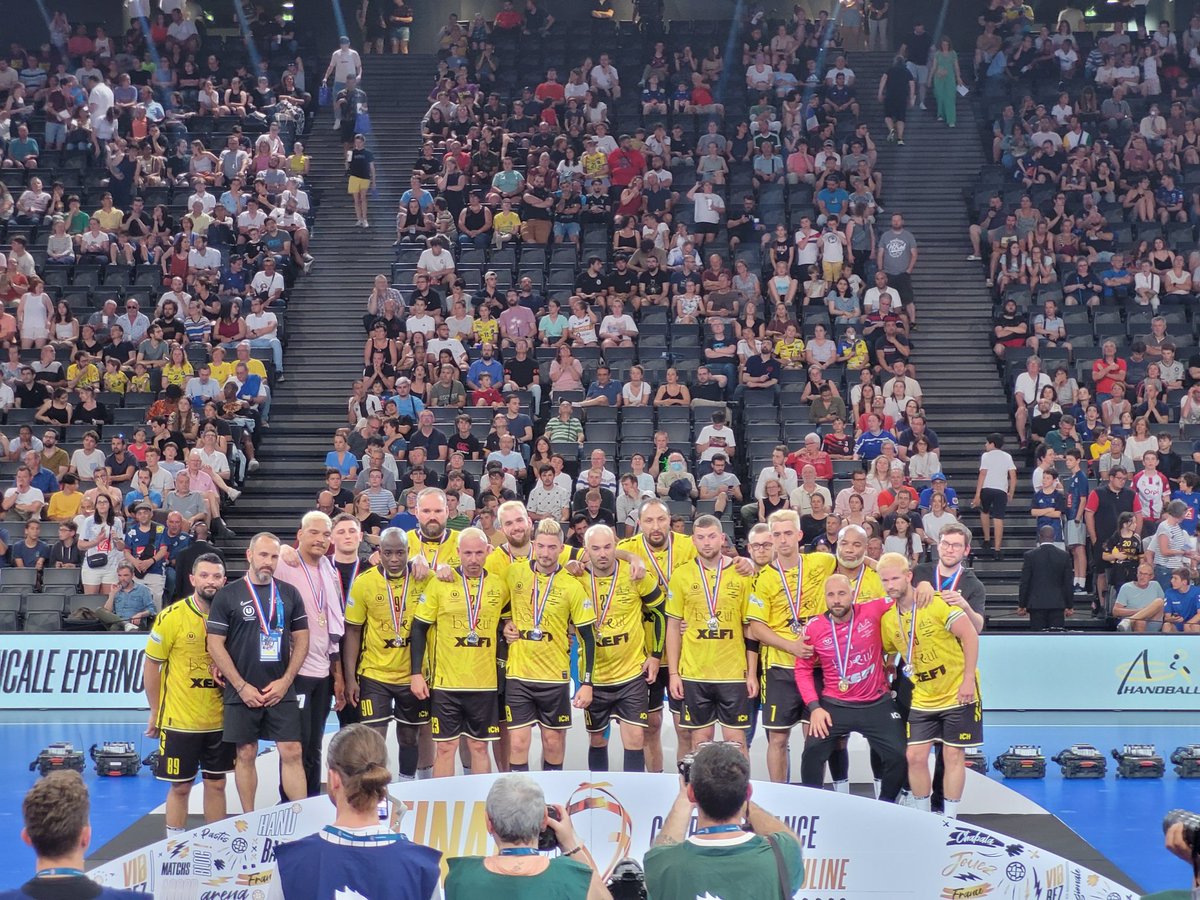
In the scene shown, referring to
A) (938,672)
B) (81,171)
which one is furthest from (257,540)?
(81,171)

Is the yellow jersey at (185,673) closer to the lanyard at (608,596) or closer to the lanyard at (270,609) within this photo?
the lanyard at (270,609)

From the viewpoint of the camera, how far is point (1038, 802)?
445 inches

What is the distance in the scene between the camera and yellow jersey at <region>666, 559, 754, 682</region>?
10141 mm

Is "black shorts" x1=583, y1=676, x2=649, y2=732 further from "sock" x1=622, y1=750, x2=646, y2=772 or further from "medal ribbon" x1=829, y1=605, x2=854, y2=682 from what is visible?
"medal ribbon" x1=829, y1=605, x2=854, y2=682

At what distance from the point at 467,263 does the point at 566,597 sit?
40.5 feet

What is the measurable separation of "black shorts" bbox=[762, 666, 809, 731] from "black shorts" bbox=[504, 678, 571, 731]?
55.5 inches

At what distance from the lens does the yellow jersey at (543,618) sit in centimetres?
999

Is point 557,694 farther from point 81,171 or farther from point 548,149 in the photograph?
point 81,171

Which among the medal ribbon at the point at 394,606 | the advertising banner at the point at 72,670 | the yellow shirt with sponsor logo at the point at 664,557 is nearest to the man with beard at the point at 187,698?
the medal ribbon at the point at 394,606

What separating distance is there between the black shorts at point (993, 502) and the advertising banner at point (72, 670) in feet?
32.5

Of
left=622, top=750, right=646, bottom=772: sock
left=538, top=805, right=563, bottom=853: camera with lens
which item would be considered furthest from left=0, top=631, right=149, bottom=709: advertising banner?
left=538, top=805, right=563, bottom=853: camera with lens

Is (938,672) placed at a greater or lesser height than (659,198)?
lesser

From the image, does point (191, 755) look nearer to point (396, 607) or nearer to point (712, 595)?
point (396, 607)

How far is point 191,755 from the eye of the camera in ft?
30.2
